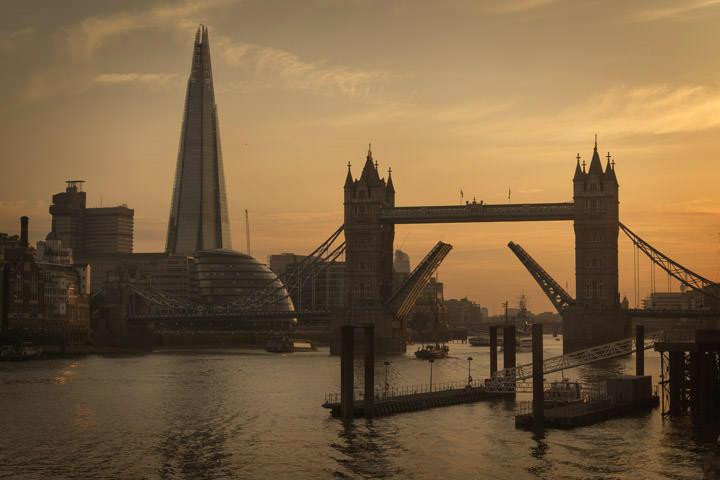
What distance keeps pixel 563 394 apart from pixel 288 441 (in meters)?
20.8

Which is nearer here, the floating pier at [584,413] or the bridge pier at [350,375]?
the floating pier at [584,413]

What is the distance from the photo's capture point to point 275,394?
84875mm

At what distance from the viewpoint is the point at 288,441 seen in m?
59.0

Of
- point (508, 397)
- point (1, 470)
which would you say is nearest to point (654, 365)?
point (508, 397)

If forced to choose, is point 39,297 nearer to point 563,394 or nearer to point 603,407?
point 563,394

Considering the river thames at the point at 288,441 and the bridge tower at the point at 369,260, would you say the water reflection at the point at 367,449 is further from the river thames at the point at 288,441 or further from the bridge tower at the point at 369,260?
the bridge tower at the point at 369,260

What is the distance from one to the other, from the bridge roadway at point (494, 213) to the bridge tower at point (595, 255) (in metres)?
2.25

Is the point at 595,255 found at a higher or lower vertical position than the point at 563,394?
higher

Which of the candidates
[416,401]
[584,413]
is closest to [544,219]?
[416,401]

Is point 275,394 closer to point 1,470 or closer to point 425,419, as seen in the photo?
point 425,419

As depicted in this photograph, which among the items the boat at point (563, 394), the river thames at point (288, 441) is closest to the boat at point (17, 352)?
the river thames at point (288, 441)

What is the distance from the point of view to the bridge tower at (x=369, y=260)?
465 ft

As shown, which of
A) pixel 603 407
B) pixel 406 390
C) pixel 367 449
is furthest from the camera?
pixel 406 390

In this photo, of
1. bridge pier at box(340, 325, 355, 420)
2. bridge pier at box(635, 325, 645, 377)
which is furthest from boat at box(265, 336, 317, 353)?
bridge pier at box(340, 325, 355, 420)
